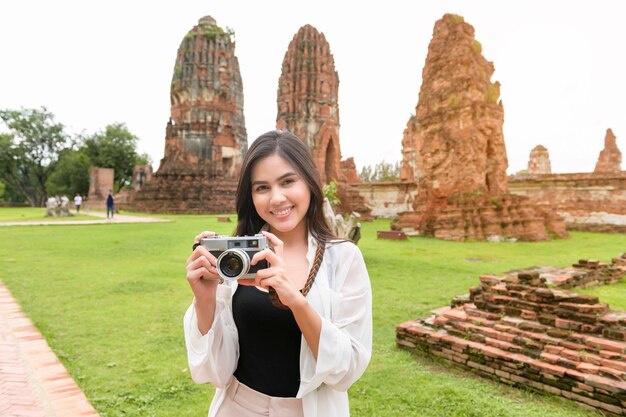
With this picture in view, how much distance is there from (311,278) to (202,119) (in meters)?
32.2

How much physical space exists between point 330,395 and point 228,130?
32582 mm

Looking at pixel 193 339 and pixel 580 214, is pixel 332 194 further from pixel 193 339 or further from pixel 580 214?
pixel 580 214

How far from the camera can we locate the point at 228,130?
32.7 meters

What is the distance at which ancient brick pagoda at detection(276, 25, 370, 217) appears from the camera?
29.2 m

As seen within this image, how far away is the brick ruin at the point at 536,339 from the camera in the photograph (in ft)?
9.95

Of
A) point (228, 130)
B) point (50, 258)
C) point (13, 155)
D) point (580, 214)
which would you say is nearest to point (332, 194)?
point (50, 258)

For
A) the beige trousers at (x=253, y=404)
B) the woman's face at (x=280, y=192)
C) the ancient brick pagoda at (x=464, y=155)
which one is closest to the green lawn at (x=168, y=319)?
the beige trousers at (x=253, y=404)

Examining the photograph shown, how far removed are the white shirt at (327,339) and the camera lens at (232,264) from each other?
26cm

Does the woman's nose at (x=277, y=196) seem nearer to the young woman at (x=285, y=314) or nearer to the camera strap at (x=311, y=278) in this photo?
the young woman at (x=285, y=314)

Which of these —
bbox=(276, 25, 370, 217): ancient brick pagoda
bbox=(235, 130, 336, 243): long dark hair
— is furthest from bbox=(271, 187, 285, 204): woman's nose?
bbox=(276, 25, 370, 217): ancient brick pagoda

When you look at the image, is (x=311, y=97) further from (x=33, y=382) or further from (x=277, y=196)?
(x=277, y=196)

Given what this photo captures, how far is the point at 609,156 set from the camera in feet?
90.0

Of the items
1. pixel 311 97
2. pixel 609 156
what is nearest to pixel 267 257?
pixel 311 97

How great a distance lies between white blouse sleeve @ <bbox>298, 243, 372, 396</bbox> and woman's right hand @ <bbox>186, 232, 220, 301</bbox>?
1.34ft
